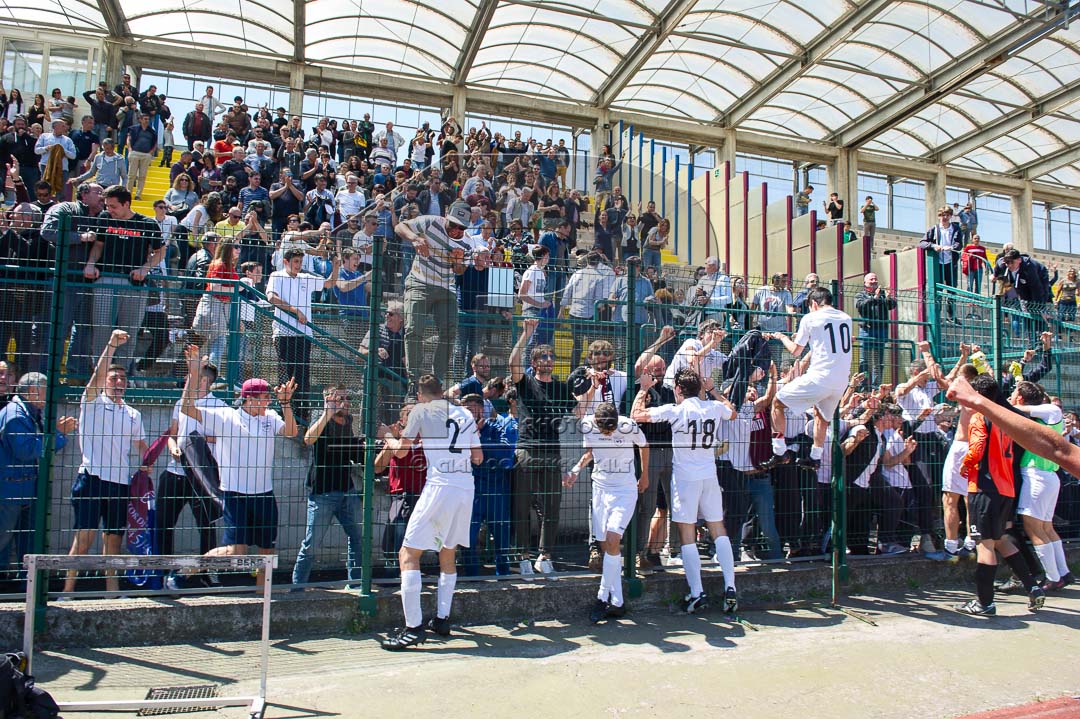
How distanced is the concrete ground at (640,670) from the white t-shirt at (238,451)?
127 centimetres

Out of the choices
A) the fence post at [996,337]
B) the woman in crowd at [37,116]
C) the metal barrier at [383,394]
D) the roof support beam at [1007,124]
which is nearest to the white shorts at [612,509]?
the metal barrier at [383,394]

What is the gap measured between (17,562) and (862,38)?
78.1 feet

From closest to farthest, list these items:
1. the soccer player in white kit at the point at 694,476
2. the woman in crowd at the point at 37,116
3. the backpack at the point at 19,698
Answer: the backpack at the point at 19,698 < the soccer player in white kit at the point at 694,476 < the woman in crowd at the point at 37,116

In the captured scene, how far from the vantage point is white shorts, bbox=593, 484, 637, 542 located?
22.1ft

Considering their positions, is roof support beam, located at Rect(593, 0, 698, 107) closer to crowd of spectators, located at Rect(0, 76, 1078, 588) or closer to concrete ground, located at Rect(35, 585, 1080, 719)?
crowd of spectators, located at Rect(0, 76, 1078, 588)

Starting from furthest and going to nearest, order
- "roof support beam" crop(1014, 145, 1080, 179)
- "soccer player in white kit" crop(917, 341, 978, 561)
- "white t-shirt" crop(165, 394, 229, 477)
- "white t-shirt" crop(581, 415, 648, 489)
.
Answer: "roof support beam" crop(1014, 145, 1080, 179)
"soccer player in white kit" crop(917, 341, 978, 561)
"white t-shirt" crop(581, 415, 648, 489)
"white t-shirt" crop(165, 394, 229, 477)

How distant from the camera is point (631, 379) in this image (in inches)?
293

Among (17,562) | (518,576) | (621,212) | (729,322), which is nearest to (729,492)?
(729,322)

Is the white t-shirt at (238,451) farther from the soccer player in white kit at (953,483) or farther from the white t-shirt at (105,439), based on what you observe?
the soccer player in white kit at (953,483)

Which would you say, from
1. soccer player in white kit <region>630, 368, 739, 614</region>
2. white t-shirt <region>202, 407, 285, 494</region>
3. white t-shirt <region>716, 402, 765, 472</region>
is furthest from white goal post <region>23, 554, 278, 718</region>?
white t-shirt <region>716, 402, 765, 472</region>

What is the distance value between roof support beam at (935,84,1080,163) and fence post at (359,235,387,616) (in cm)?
2677

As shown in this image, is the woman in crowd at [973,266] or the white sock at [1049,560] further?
the woman in crowd at [973,266]

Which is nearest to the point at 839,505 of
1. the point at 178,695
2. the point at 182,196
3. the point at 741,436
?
the point at 741,436

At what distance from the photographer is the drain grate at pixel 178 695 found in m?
4.68
